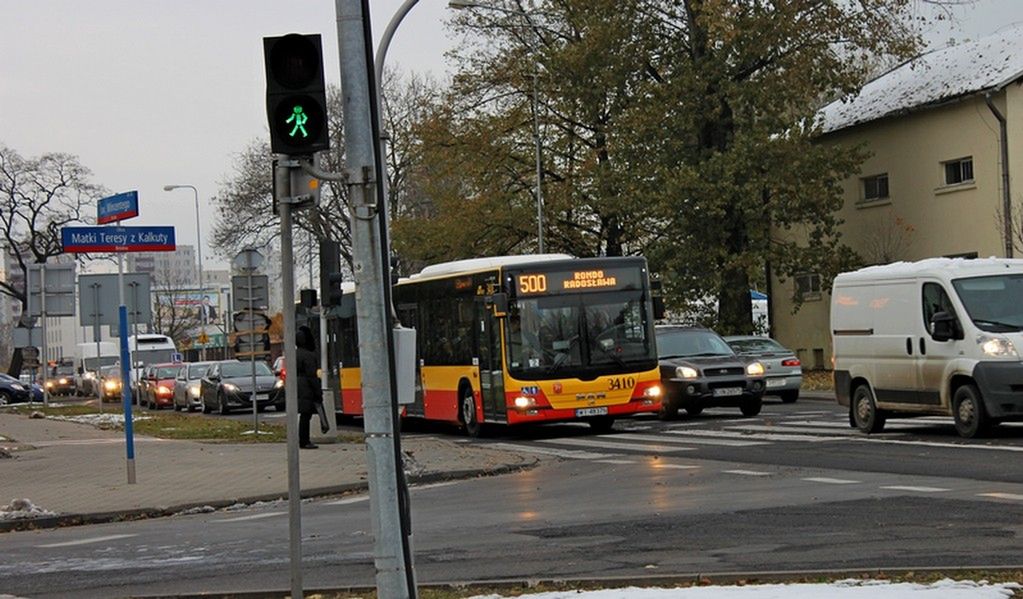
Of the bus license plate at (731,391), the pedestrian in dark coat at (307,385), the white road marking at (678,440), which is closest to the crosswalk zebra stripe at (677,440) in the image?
the white road marking at (678,440)

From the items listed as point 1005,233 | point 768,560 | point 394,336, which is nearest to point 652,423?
point 1005,233

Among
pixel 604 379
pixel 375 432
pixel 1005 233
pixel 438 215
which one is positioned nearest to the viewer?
pixel 375 432

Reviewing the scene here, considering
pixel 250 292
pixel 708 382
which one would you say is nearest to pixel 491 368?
pixel 708 382

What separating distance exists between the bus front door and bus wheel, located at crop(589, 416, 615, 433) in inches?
68.0

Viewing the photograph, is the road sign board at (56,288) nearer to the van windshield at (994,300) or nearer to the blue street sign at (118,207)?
the blue street sign at (118,207)

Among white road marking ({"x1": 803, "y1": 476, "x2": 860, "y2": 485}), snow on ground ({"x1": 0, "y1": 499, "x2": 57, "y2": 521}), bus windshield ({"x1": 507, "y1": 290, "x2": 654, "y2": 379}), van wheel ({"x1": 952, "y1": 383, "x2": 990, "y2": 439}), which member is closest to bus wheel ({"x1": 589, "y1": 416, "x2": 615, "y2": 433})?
bus windshield ({"x1": 507, "y1": 290, "x2": 654, "y2": 379})

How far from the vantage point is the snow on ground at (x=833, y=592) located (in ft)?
27.7

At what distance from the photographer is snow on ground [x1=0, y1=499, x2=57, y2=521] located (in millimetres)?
16719

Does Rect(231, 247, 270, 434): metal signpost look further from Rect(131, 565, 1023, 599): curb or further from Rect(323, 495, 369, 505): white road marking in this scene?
Rect(131, 565, 1023, 599): curb

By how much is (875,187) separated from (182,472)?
32255 millimetres

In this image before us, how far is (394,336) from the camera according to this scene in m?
8.62

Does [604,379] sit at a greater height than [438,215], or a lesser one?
lesser

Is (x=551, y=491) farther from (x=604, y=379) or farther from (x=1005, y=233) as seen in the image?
(x=1005, y=233)

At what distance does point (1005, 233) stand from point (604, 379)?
18.1 meters
